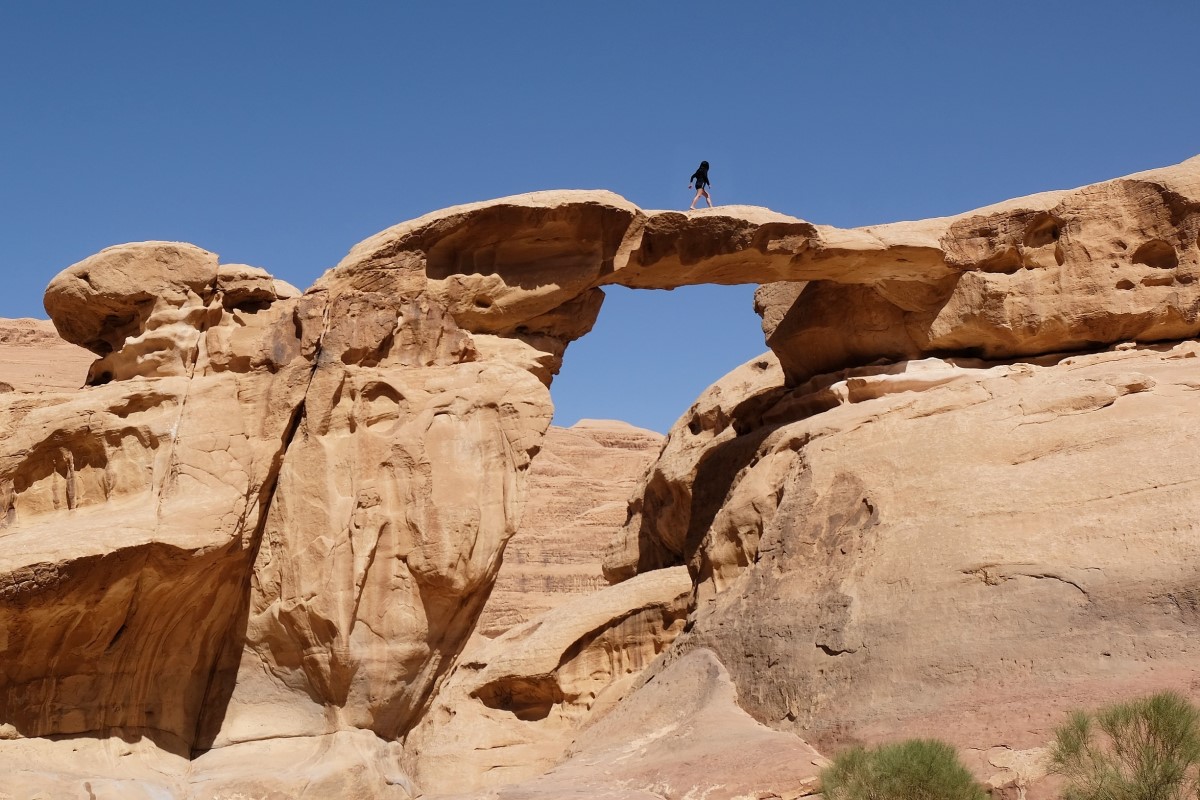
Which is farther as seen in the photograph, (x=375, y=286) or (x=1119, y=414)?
(x=375, y=286)

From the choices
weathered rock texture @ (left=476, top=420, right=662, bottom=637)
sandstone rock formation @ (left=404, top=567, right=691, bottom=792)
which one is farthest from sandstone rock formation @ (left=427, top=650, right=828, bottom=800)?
weathered rock texture @ (left=476, top=420, right=662, bottom=637)

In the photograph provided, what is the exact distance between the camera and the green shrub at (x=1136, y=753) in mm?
9477

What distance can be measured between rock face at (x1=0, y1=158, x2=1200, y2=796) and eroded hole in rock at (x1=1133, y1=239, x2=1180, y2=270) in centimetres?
14

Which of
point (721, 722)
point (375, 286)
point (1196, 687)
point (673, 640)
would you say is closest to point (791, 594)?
point (721, 722)

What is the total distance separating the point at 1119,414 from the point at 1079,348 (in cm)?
350

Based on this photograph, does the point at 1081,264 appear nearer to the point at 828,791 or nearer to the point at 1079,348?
the point at 1079,348

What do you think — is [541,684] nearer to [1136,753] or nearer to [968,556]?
[968,556]

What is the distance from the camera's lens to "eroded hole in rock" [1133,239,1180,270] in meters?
17.0

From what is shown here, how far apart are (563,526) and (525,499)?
963 inches

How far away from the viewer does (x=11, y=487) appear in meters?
13.6

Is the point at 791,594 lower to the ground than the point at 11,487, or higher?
lower

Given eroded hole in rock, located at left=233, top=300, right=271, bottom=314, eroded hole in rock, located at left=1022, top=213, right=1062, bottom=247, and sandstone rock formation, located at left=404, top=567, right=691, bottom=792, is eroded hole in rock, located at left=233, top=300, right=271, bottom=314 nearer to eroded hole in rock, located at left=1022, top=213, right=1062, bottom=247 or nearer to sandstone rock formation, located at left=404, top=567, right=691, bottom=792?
sandstone rock formation, located at left=404, top=567, right=691, bottom=792

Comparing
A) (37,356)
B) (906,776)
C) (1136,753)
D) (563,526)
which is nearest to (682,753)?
(906,776)

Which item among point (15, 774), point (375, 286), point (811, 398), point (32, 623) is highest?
point (375, 286)
